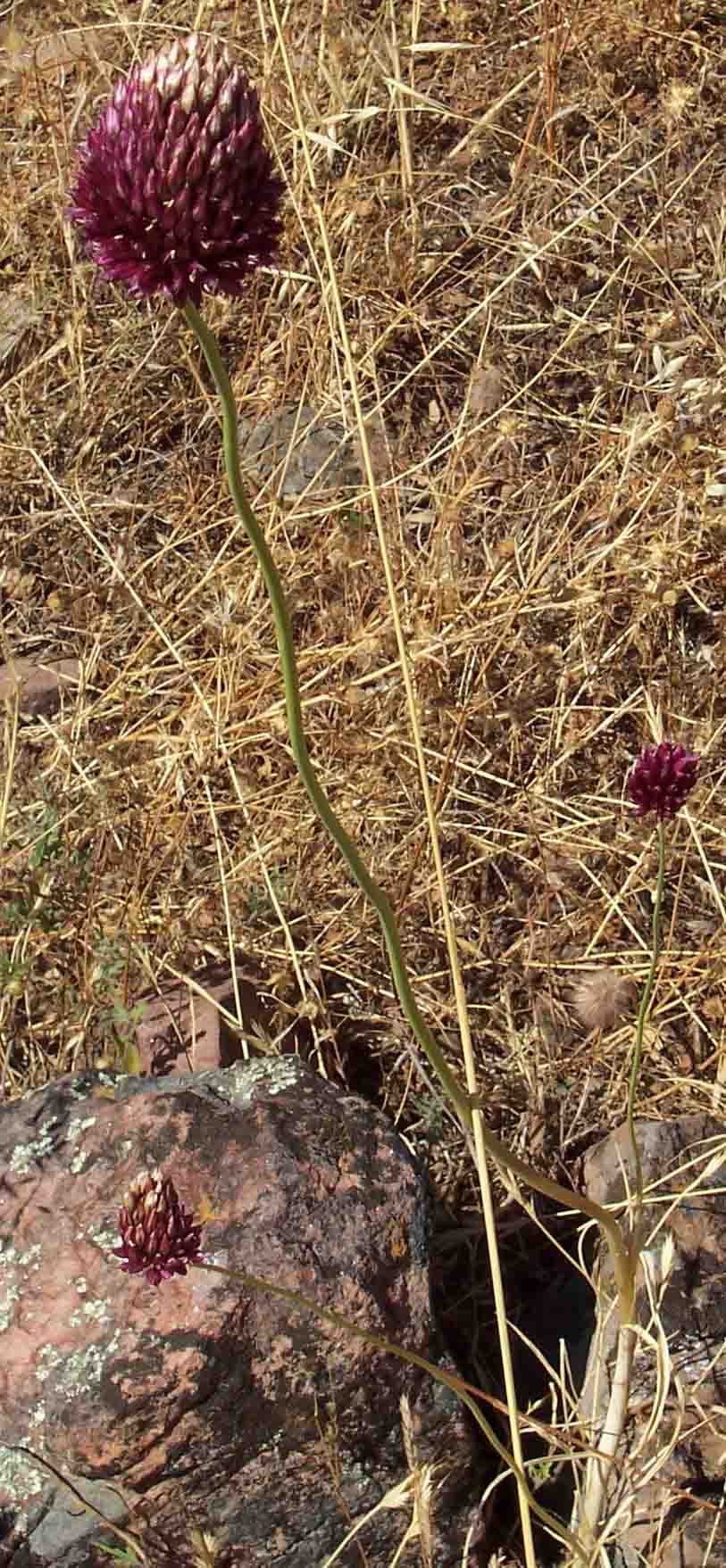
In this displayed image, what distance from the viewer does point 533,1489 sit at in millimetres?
2004

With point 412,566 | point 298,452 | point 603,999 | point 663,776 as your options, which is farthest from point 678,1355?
point 298,452

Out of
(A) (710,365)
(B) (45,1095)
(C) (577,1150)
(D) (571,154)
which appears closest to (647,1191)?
(C) (577,1150)

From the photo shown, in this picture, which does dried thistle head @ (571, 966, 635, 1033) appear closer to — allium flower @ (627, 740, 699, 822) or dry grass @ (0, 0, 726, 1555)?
dry grass @ (0, 0, 726, 1555)

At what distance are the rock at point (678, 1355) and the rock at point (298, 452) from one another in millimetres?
1523

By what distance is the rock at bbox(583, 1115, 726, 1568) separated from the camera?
1909 millimetres

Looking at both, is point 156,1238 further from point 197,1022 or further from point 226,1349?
point 197,1022

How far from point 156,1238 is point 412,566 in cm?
161

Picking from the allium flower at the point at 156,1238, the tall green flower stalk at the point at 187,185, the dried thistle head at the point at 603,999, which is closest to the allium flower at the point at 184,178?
the tall green flower stalk at the point at 187,185

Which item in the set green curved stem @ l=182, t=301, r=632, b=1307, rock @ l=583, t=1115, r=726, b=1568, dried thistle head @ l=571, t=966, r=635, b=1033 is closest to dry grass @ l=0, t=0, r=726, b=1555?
dried thistle head @ l=571, t=966, r=635, b=1033

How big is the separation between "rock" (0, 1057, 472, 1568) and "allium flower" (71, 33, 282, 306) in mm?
1174

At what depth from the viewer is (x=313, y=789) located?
1233mm

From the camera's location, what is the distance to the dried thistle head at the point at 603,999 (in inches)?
97.2

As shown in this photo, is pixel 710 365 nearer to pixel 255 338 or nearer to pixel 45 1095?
pixel 255 338

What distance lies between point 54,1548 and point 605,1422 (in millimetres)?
701
